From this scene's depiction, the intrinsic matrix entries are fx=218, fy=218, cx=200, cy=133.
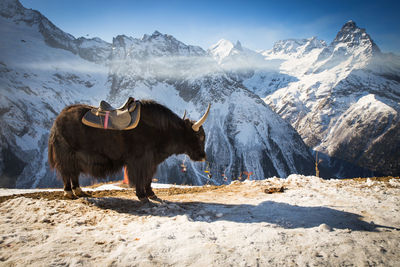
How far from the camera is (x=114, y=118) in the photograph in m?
4.91

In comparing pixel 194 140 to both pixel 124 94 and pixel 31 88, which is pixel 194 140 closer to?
pixel 31 88

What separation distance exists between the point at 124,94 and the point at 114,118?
131 meters

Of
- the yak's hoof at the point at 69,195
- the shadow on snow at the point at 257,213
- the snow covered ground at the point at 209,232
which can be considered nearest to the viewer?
the snow covered ground at the point at 209,232

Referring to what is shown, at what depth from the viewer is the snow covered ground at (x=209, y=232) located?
2471 millimetres

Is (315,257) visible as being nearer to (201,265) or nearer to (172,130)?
(201,265)

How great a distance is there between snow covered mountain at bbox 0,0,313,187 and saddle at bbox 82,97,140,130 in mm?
77258

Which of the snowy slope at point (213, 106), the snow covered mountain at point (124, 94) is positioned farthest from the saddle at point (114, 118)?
the snowy slope at point (213, 106)

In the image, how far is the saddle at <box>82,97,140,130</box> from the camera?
15.9ft

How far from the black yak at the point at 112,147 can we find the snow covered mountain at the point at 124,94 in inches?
3013

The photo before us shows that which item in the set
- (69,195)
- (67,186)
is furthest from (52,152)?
(69,195)

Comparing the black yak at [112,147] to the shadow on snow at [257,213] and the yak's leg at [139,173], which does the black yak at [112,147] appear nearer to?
the yak's leg at [139,173]

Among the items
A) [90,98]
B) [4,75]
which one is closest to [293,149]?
[90,98]

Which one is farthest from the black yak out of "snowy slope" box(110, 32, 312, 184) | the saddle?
"snowy slope" box(110, 32, 312, 184)

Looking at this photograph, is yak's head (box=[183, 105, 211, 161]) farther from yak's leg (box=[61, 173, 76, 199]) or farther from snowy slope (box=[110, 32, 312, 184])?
snowy slope (box=[110, 32, 312, 184])
